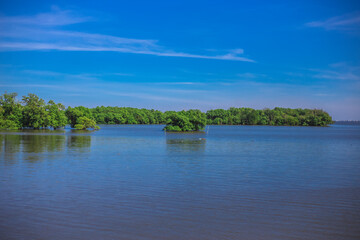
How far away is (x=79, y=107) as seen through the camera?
360 feet

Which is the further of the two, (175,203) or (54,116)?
(54,116)

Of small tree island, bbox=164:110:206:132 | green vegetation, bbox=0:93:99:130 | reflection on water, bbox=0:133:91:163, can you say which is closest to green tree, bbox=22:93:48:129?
green vegetation, bbox=0:93:99:130

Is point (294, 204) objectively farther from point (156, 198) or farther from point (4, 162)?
point (4, 162)

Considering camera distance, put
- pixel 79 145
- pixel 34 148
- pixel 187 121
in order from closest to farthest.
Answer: pixel 34 148
pixel 79 145
pixel 187 121

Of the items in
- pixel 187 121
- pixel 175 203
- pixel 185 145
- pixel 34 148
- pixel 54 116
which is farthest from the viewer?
pixel 54 116

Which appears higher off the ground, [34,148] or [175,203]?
[34,148]

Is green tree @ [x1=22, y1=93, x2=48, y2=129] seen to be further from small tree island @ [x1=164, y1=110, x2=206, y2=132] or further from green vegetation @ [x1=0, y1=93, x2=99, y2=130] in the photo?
small tree island @ [x1=164, y1=110, x2=206, y2=132]

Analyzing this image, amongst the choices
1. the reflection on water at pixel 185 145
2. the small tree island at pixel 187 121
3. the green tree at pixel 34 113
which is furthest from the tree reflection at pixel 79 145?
the green tree at pixel 34 113

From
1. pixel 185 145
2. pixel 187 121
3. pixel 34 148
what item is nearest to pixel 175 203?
pixel 34 148

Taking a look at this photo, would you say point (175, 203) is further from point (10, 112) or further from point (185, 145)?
point (10, 112)

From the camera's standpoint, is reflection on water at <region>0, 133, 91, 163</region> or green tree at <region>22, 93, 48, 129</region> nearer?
reflection on water at <region>0, 133, 91, 163</region>

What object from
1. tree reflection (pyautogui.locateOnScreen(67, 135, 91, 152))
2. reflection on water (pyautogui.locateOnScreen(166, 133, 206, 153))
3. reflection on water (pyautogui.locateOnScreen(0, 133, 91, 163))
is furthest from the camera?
reflection on water (pyautogui.locateOnScreen(166, 133, 206, 153))

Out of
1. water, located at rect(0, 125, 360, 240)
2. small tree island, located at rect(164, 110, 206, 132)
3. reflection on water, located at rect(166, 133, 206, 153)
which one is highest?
small tree island, located at rect(164, 110, 206, 132)

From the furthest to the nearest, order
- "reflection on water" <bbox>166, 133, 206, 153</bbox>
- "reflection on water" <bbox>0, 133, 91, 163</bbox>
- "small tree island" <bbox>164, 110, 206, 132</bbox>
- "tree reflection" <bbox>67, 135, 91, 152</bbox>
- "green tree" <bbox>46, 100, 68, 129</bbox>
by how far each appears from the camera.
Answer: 1. "green tree" <bbox>46, 100, 68, 129</bbox>
2. "small tree island" <bbox>164, 110, 206, 132</bbox>
3. "reflection on water" <bbox>166, 133, 206, 153</bbox>
4. "tree reflection" <bbox>67, 135, 91, 152</bbox>
5. "reflection on water" <bbox>0, 133, 91, 163</bbox>
